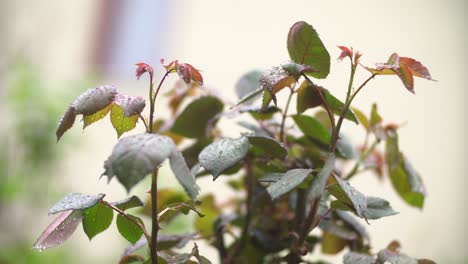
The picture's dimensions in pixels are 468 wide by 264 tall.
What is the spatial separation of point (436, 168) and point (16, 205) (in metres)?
1.93

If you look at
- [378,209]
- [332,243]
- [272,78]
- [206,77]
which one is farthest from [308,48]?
[206,77]

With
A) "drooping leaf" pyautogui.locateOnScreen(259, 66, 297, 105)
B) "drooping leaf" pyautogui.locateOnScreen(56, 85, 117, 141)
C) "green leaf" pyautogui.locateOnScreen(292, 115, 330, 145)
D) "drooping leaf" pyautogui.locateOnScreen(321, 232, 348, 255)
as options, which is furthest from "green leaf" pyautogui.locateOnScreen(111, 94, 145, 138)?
"drooping leaf" pyautogui.locateOnScreen(321, 232, 348, 255)

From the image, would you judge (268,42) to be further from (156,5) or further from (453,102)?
(453,102)

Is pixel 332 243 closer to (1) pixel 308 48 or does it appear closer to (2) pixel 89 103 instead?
(1) pixel 308 48

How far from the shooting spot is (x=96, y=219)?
0.53 m

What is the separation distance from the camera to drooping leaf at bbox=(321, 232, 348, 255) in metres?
0.69

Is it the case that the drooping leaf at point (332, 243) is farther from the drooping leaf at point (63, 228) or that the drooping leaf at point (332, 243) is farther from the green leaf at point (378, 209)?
the drooping leaf at point (63, 228)

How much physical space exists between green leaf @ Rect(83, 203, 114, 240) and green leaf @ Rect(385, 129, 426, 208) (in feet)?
1.22

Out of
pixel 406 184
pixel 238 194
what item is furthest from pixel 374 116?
pixel 238 194

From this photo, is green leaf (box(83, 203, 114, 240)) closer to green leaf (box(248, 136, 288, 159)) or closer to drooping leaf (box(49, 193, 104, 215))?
drooping leaf (box(49, 193, 104, 215))

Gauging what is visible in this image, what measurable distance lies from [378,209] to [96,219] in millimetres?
313

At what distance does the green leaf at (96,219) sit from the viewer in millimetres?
528

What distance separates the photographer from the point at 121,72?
7.89 feet

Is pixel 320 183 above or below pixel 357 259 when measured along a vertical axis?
above
